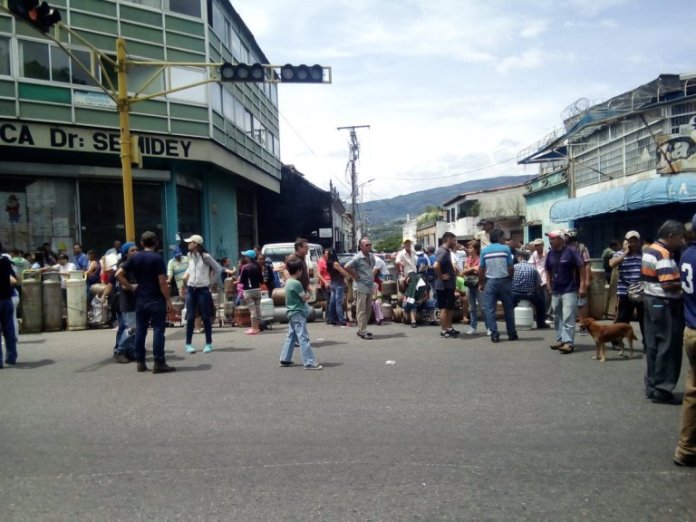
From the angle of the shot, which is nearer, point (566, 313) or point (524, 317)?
point (566, 313)

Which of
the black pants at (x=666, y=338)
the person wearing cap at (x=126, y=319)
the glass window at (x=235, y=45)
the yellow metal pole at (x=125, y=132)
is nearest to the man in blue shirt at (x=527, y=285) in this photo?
the black pants at (x=666, y=338)

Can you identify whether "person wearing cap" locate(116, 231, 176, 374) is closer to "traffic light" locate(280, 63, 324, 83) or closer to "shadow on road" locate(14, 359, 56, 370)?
"shadow on road" locate(14, 359, 56, 370)

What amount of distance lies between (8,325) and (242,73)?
259 inches

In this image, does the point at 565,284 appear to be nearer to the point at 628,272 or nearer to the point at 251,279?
the point at 628,272

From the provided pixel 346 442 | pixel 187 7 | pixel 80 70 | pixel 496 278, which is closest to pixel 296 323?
pixel 346 442

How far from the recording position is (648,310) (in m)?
5.93

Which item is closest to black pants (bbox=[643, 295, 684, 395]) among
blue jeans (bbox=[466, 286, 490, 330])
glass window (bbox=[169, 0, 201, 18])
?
blue jeans (bbox=[466, 286, 490, 330])

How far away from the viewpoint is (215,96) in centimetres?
2255

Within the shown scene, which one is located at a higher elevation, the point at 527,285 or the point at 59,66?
A: the point at 59,66

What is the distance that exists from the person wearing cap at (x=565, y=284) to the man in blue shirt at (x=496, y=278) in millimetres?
1010

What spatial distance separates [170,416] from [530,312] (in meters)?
7.58

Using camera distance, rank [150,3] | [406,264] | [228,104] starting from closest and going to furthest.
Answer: [406,264] < [150,3] < [228,104]

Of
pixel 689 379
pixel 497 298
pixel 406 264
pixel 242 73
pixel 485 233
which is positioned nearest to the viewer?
pixel 689 379

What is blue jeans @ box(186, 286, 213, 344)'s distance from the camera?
9.53 meters
